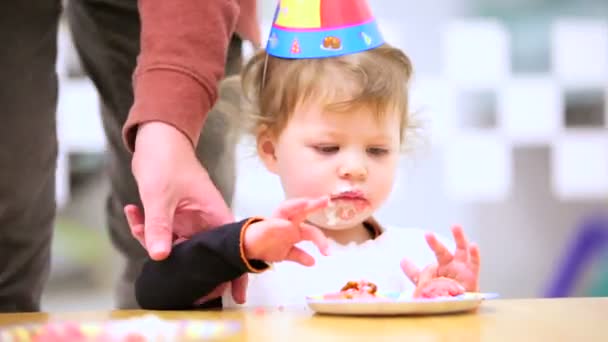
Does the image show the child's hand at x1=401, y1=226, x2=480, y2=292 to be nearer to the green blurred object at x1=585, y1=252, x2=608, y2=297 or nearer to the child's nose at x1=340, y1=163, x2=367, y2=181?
the child's nose at x1=340, y1=163, x2=367, y2=181

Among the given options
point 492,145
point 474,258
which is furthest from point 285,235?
point 492,145

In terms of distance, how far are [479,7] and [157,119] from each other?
1.67 m

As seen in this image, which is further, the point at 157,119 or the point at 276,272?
the point at 276,272

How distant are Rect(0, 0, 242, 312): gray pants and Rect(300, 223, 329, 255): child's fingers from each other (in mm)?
535

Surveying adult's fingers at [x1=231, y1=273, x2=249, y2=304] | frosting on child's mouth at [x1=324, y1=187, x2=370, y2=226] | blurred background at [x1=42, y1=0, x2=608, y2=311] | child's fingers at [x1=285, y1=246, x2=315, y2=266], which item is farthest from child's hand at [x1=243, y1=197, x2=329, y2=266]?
blurred background at [x1=42, y1=0, x2=608, y2=311]

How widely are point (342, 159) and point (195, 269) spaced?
0.83 feet

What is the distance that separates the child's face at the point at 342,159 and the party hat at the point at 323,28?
0.08m

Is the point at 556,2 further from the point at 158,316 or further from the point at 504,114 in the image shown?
the point at 158,316

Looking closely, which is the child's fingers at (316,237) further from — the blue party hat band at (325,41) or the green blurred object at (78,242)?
the green blurred object at (78,242)

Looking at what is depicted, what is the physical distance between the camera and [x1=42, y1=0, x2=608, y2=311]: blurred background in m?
2.46

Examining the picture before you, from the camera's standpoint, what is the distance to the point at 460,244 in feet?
3.45

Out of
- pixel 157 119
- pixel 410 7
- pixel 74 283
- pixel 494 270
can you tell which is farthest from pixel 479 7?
pixel 157 119

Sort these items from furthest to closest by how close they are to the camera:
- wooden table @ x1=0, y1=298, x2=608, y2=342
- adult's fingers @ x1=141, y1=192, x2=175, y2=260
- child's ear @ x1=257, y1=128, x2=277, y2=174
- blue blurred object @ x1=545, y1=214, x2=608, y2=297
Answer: blue blurred object @ x1=545, y1=214, x2=608, y2=297
child's ear @ x1=257, y1=128, x2=277, y2=174
adult's fingers @ x1=141, y1=192, x2=175, y2=260
wooden table @ x1=0, y1=298, x2=608, y2=342

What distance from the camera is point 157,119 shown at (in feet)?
3.51
